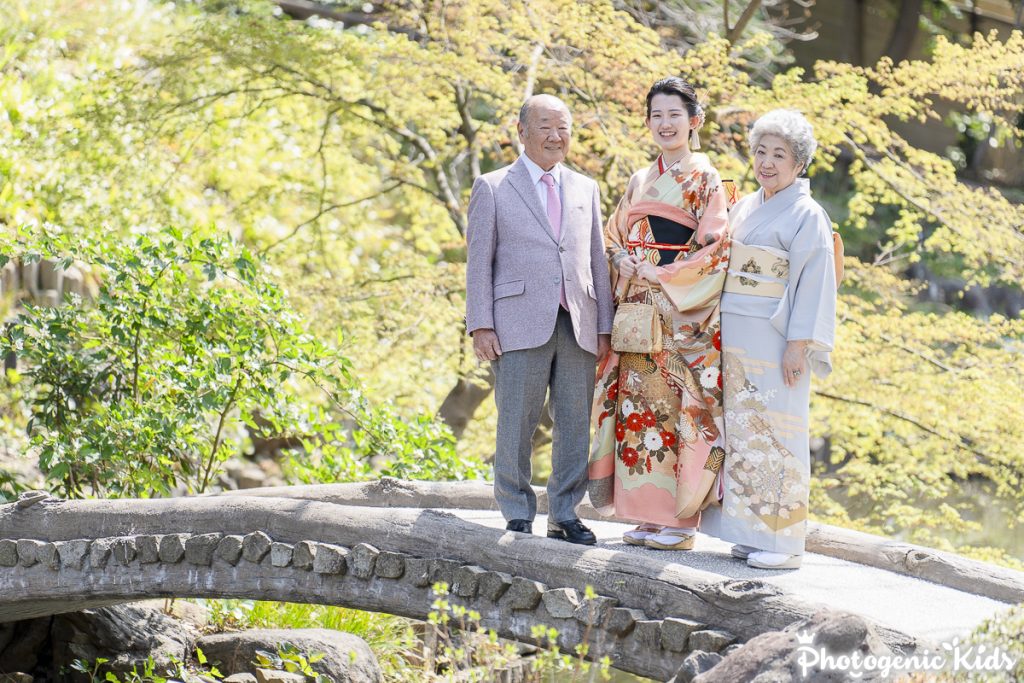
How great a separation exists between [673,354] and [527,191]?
0.78 metres

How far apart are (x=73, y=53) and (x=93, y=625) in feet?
23.7

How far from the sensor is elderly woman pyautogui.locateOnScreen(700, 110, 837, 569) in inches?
153

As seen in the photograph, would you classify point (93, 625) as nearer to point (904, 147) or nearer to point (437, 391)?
point (437, 391)

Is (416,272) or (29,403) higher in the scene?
(416,272)

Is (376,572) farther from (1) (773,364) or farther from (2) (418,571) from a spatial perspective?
(1) (773,364)

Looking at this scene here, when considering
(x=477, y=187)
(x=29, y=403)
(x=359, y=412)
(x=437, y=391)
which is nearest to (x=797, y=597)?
(x=477, y=187)

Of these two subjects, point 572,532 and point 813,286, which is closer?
point 813,286

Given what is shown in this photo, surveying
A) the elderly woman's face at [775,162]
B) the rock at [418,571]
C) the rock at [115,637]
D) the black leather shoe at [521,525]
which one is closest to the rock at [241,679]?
the rock at [115,637]

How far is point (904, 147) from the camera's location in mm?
7566

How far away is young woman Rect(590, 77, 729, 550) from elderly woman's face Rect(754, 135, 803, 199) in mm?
161

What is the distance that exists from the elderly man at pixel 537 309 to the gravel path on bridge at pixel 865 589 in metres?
0.37

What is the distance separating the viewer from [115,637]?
233 inches

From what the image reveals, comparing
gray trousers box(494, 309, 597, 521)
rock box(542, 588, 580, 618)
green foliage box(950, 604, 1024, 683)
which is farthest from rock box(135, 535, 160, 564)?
green foliage box(950, 604, 1024, 683)

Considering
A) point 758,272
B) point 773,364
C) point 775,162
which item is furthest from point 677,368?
point 775,162
